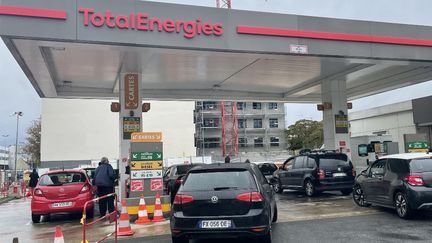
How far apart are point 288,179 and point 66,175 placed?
8.87 meters

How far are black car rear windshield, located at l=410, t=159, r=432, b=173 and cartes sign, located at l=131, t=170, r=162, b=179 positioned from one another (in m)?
6.96

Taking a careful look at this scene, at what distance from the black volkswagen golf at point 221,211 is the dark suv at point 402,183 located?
14.3ft

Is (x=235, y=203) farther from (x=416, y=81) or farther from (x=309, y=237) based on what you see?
(x=416, y=81)

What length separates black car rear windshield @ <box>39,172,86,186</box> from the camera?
13.0 metres

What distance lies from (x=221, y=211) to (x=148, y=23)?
7.53 m

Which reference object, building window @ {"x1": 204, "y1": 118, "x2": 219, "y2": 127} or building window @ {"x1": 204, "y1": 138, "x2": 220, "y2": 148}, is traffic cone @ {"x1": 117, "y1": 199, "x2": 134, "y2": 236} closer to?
building window @ {"x1": 204, "y1": 138, "x2": 220, "y2": 148}

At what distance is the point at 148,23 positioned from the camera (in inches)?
516

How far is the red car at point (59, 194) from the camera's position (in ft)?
41.4

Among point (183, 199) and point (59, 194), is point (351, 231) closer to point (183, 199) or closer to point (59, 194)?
point (183, 199)

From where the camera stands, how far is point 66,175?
1328cm

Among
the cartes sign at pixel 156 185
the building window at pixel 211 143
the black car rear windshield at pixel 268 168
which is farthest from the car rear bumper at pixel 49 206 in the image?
the building window at pixel 211 143

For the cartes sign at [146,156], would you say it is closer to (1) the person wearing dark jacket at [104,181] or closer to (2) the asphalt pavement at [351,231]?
(1) the person wearing dark jacket at [104,181]

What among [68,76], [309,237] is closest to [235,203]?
[309,237]

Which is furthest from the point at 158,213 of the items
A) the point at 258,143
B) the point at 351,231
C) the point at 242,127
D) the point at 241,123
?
the point at 258,143
